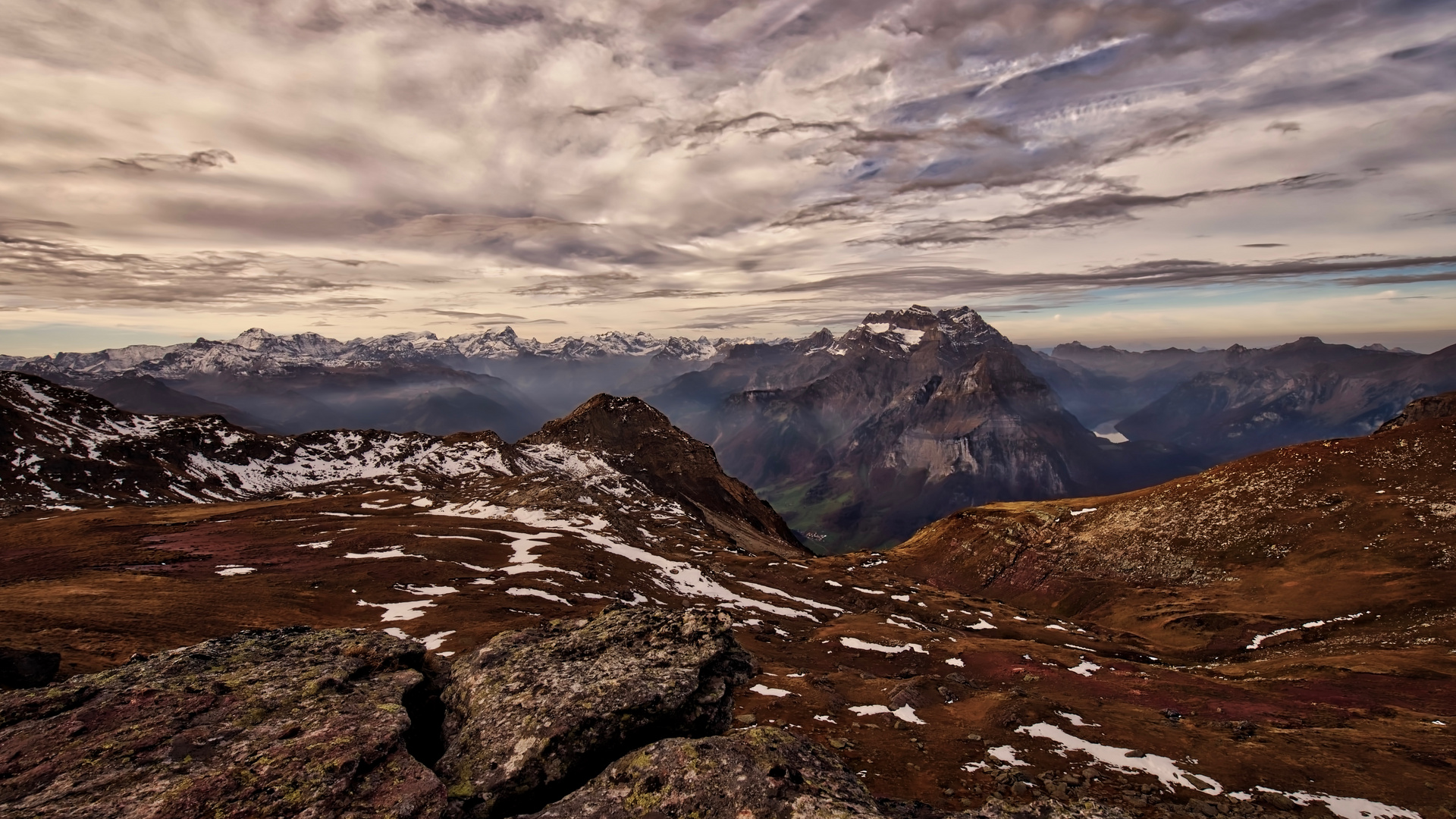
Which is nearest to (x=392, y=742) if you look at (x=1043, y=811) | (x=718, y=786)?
(x=718, y=786)

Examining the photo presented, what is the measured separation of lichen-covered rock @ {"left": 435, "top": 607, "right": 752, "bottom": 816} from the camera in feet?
41.3

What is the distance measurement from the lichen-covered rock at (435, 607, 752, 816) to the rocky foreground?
0.05 m

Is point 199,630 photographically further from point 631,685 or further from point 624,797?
point 624,797

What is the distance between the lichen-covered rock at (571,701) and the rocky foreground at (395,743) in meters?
0.05

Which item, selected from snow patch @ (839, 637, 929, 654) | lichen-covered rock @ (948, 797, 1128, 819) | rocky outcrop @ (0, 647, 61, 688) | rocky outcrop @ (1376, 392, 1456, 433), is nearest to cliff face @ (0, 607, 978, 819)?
lichen-covered rock @ (948, 797, 1128, 819)

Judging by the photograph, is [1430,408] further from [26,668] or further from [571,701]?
[26,668]

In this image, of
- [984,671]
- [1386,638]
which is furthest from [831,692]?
[1386,638]

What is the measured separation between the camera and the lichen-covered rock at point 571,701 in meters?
12.6

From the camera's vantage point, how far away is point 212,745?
1149 cm

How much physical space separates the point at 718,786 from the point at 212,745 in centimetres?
1039

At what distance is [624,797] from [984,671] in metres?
44.4

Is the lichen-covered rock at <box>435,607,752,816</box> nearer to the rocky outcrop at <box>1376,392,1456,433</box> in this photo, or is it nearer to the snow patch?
the snow patch

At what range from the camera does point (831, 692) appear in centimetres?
3559

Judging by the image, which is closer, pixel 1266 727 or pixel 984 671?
pixel 1266 727
